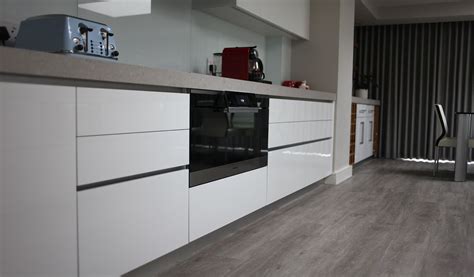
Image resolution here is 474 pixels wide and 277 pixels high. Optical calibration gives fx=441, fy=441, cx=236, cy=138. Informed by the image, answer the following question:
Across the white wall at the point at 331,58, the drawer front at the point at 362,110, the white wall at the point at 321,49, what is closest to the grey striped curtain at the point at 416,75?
the drawer front at the point at 362,110

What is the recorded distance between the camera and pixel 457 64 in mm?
6641

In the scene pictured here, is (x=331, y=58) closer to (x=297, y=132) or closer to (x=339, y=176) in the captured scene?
(x=339, y=176)

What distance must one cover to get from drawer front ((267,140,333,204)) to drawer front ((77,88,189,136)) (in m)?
1.21

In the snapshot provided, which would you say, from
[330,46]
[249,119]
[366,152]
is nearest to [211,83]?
[249,119]

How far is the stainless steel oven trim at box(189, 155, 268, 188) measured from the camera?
2.21 m

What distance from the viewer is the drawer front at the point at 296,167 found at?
125 inches

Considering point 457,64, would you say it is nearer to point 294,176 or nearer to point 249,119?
Answer: point 294,176

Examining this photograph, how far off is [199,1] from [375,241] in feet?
6.76

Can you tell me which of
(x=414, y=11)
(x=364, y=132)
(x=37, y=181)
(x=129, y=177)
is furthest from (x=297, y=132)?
(x=414, y=11)

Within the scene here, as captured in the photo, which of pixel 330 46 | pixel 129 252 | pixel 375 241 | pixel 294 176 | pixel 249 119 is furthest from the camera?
pixel 330 46

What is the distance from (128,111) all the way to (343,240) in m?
1.55

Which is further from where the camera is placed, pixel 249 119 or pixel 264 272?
pixel 249 119

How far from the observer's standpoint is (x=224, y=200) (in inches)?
98.6

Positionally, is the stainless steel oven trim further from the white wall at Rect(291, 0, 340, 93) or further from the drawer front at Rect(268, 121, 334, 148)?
the white wall at Rect(291, 0, 340, 93)
